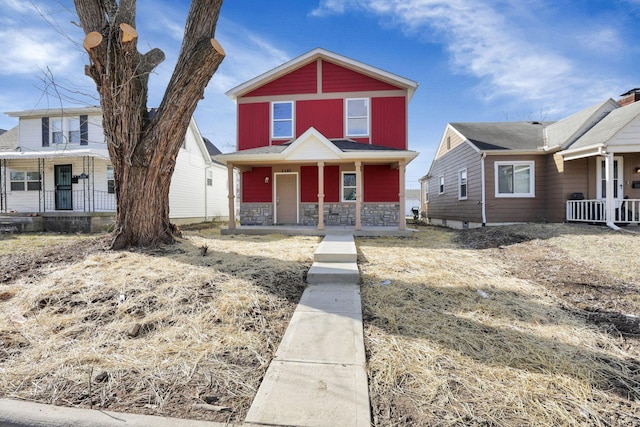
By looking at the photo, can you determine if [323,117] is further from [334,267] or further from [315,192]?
[334,267]

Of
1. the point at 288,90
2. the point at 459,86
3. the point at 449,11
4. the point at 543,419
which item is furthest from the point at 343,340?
the point at 459,86

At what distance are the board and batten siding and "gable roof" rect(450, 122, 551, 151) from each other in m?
0.45

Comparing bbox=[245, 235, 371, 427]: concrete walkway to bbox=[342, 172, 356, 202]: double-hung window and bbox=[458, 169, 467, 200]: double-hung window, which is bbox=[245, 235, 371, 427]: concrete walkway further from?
bbox=[458, 169, 467, 200]: double-hung window

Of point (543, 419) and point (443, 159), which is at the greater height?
point (443, 159)

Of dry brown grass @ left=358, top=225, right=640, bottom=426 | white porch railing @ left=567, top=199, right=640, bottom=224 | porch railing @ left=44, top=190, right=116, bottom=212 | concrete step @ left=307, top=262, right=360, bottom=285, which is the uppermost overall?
porch railing @ left=44, top=190, right=116, bottom=212

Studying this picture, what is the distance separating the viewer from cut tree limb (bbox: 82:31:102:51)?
15.7ft

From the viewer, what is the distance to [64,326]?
288cm

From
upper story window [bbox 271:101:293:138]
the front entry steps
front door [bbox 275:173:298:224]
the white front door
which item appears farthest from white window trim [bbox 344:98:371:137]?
the white front door

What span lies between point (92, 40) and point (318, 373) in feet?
20.4

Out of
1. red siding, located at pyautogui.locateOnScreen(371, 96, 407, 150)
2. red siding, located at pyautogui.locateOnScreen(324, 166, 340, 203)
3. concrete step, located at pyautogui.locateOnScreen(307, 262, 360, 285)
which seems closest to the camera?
concrete step, located at pyautogui.locateOnScreen(307, 262, 360, 285)

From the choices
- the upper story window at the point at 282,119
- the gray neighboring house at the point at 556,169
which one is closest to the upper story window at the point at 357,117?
the upper story window at the point at 282,119

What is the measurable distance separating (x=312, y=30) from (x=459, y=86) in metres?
11.5

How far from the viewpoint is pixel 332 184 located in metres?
11.9

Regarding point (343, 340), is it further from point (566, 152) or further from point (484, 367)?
point (566, 152)
